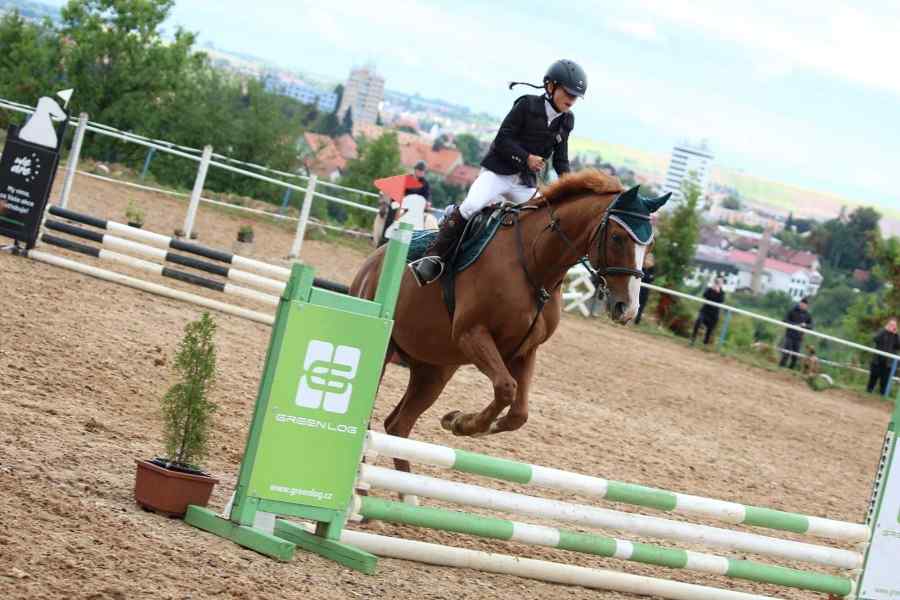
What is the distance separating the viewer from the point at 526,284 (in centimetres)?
638

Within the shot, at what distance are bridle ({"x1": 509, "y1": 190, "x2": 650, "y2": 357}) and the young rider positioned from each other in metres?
0.26

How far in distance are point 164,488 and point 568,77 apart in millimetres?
3146

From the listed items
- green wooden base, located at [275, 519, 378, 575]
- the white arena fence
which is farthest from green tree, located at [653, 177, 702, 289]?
green wooden base, located at [275, 519, 378, 575]

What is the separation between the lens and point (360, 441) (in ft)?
16.7

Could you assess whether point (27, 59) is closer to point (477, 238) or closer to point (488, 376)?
→ point (477, 238)

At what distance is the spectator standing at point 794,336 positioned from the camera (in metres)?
21.0

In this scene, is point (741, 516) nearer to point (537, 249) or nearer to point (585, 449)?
point (537, 249)

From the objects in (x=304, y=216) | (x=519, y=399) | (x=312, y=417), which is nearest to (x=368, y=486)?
(x=312, y=417)

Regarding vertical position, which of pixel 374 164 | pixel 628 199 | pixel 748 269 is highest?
pixel 748 269

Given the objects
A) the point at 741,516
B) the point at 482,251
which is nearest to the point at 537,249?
the point at 482,251

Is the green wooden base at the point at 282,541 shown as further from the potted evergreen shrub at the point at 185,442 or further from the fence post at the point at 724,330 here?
the fence post at the point at 724,330

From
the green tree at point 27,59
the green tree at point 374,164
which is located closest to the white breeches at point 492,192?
the green tree at point 27,59

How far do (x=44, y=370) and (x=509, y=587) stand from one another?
3328 mm

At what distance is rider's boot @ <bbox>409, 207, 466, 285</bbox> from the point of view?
6.69 m
